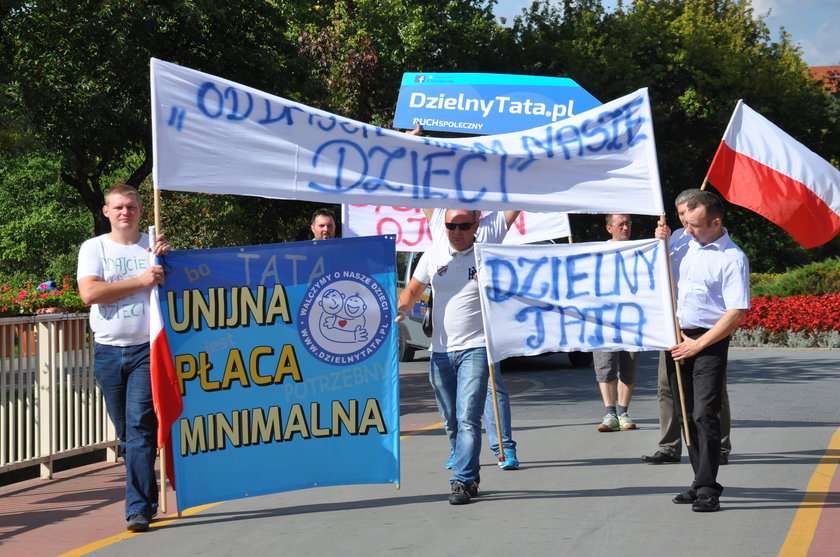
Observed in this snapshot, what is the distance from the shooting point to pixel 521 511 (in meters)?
6.59

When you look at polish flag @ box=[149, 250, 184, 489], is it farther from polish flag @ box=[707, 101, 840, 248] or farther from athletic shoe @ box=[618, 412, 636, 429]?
athletic shoe @ box=[618, 412, 636, 429]

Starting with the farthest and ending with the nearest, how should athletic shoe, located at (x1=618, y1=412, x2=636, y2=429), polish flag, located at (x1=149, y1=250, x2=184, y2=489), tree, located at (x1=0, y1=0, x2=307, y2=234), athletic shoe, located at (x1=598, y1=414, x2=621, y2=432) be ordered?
tree, located at (x1=0, y1=0, x2=307, y2=234) < athletic shoe, located at (x1=618, y1=412, x2=636, y2=429) < athletic shoe, located at (x1=598, y1=414, x2=621, y2=432) < polish flag, located at (x1=149, y1=250, x2=184, y2=489)

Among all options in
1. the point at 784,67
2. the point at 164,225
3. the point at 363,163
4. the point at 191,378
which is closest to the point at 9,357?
the point at 191,378

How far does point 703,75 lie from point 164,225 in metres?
19.3

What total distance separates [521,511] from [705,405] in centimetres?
127

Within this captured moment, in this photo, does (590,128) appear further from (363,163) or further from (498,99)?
(498,99)

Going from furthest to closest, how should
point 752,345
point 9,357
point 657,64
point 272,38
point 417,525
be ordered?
1. point 657,64
2. point 752,345
3. point 272,38
4. point 9,357
5. point 417,525

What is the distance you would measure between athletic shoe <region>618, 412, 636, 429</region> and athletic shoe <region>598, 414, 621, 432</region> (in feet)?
0.28

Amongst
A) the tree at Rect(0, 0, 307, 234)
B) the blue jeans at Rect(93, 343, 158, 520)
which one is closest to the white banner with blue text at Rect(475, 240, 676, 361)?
the blue jeans at Rect(93, 343, 158, 520)

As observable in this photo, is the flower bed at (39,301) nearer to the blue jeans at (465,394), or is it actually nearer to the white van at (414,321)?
the white van at (414,321)

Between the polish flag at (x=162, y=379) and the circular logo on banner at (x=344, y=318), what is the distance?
839mm

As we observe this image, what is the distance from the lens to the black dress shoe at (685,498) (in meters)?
6.68

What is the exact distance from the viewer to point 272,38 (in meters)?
16.8

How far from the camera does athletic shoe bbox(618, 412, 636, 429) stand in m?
10.2
